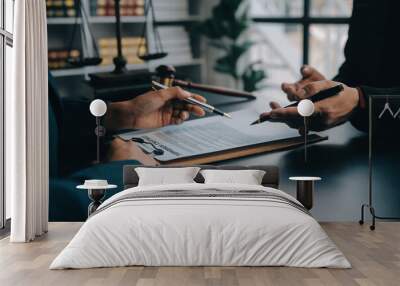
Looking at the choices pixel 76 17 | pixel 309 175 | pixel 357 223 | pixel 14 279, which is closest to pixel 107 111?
pixel 76 17

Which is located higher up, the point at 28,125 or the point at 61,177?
the point at 28,125

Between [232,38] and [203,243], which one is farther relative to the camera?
[232,38]

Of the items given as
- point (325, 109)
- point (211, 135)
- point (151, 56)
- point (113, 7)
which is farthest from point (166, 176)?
point (113, 7)

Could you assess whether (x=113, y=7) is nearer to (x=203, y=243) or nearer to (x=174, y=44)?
(x=174, y=44)

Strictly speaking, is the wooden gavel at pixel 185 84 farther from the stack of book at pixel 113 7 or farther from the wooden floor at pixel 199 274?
the wooden floor at pixel 199 274

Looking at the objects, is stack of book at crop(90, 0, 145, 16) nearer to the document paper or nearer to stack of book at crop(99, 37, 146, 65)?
stack of book at crop(99, 37, 146, 65)

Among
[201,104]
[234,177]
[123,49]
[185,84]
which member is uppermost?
[123,49]

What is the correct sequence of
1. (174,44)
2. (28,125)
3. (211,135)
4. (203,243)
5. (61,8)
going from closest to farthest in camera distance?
(203,243), (28,125), (211,135), (61,8), (174,44)

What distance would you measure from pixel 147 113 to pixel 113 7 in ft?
4.52

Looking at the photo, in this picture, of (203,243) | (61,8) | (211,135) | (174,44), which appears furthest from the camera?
(174,44)

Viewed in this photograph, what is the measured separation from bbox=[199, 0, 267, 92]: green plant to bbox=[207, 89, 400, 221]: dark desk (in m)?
1.00

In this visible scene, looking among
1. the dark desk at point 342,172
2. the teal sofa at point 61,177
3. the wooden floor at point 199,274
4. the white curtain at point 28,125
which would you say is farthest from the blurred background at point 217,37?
the wooden floor at point 199,274

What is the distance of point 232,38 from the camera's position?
28.3ft

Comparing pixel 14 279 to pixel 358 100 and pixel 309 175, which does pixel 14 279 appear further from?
pixel 358 100
